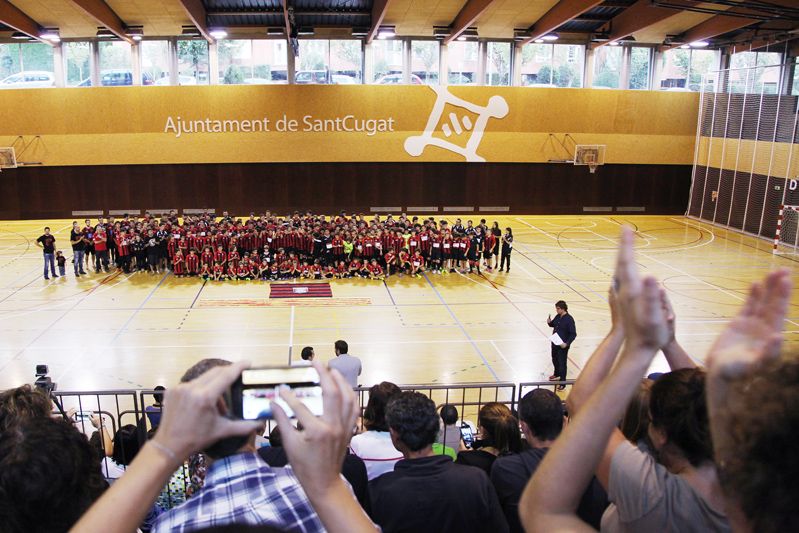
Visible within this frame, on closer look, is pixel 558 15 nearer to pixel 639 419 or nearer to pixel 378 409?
pixel 378 409

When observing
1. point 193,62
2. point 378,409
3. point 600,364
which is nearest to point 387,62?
point 193,62

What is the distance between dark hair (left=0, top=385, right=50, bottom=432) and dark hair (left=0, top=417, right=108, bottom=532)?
7.61 feet

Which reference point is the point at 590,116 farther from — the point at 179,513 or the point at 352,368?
the point at 179,513

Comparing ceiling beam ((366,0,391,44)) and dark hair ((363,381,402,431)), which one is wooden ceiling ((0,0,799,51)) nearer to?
ceiling beam ((366,0,391,44))

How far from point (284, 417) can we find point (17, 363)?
13806 millimetres

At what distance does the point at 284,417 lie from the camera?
1.71m

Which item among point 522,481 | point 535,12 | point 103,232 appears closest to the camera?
point 522,481

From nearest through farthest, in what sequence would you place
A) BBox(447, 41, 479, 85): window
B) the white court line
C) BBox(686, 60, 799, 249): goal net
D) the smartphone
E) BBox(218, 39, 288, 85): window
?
the smartphone → the white court line → BBox(686, 60, 799, 249): goal net → BBox(218, 39, 288, 85): window → BBox(447, 41, 479, 85): window

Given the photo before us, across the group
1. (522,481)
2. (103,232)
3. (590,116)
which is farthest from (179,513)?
(590,116)

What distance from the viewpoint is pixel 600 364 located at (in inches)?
95.3

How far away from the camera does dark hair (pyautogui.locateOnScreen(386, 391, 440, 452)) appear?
3.94 m

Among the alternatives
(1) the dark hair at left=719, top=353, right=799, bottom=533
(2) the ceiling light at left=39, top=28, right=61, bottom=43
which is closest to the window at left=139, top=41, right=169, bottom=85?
(2) the ceiling light at left=39, top=28, right=61, bottom=43

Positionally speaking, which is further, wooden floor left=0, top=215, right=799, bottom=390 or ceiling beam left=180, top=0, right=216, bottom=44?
ceiling beam left=180, top=0, right=216, bottom=44

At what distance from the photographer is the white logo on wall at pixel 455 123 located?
30516 mm
